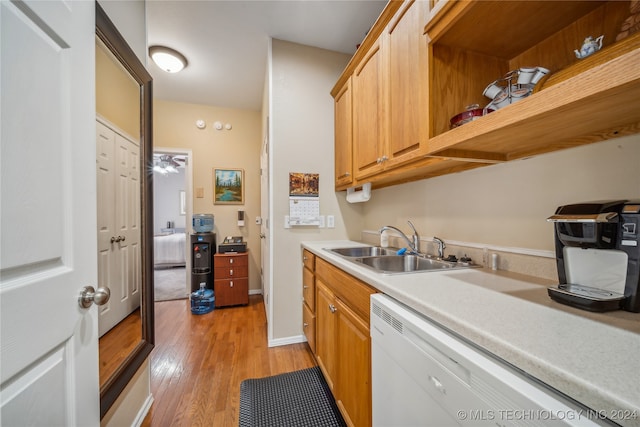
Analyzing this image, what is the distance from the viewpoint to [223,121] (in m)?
3.63

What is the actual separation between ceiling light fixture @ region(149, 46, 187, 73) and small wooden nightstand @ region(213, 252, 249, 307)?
2176mm

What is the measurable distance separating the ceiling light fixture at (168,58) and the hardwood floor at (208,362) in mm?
2745

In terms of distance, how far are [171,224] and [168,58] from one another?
618 centimetres

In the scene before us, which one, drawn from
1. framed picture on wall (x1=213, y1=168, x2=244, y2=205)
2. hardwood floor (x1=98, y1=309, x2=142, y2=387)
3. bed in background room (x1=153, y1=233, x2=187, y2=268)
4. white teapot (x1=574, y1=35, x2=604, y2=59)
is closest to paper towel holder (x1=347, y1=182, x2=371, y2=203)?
white teapot (x1=574, y1=35, x2=604, y2=59)

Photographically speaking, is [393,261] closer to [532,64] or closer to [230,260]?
[532,64]

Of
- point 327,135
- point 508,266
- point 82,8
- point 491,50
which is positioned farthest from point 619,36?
point 327,135

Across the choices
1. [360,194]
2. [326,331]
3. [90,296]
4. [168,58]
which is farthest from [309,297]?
[168,58]

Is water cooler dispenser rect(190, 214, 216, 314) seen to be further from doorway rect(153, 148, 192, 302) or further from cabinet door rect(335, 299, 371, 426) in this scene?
cabinet door rect(335, 299, 371, 426)

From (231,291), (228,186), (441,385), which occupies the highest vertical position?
(228,186)

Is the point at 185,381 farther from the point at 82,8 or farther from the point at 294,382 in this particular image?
the point at 82,8

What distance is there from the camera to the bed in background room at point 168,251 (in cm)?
486

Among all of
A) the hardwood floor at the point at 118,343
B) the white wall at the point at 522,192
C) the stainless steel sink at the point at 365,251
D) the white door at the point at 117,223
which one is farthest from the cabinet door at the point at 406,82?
the hardwood floor at the point at 118,343

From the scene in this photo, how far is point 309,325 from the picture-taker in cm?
193

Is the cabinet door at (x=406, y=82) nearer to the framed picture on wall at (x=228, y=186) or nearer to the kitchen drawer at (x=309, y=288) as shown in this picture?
the kitchen drawer at (x=309, y=288)
